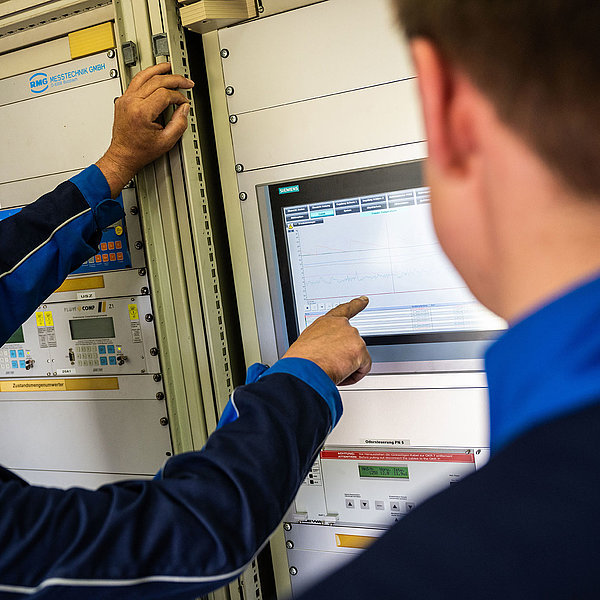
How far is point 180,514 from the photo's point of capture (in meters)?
1.02

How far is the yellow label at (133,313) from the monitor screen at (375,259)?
0.47 metres

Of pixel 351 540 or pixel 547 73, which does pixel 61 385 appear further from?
pixel 547 73

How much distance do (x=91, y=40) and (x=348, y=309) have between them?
1124mm

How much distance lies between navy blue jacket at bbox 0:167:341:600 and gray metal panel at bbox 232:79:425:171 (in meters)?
0.76

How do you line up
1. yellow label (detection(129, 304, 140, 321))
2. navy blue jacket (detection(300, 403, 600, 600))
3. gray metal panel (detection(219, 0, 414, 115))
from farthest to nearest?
yellow label (detection(129, 304, 140, 321)) < gray metal panel (detection(219, 0, 414, 115)) < navy blue jacket (detection(300, 403, 600, 600))

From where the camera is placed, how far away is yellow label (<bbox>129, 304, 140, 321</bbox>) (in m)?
1.94

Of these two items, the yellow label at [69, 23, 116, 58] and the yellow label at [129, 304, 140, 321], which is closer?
the yellow label at [69, 23, 116, 58]

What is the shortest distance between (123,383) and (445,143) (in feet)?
5.48

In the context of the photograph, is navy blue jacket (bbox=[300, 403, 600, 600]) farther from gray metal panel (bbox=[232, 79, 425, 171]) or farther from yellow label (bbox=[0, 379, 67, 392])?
yellow label (bbox=[0, 379, 67, 392])

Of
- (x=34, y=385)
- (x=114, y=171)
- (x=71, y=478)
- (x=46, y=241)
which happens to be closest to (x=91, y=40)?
(x=114, y=171)

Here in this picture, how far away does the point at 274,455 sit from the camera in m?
1.07

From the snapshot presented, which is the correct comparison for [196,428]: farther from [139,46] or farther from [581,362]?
[581,362]

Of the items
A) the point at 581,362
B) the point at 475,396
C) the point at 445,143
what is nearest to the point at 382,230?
the point at 475,396

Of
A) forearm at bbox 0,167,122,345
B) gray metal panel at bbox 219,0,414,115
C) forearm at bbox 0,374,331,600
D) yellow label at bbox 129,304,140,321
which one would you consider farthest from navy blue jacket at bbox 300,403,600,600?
yellow label at bbox 129,304,140,321
